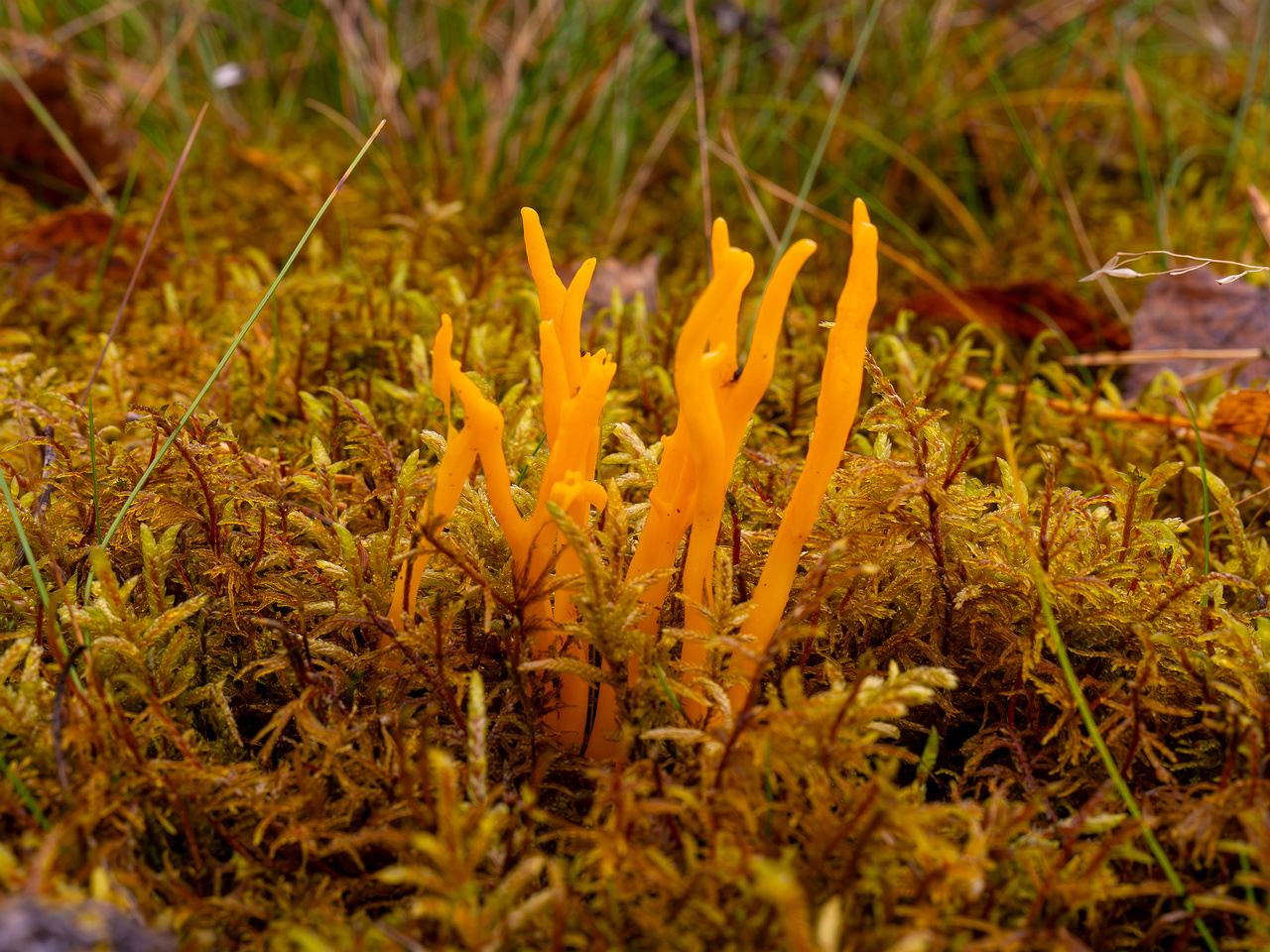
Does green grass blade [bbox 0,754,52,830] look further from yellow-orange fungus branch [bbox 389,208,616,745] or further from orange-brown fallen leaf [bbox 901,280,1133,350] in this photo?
orange-brown fallen leaf [bbox 901,280,1133,350]

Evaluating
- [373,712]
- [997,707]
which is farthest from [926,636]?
[373,712]

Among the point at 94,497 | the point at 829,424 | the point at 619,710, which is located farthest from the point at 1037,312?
the point at 94,497

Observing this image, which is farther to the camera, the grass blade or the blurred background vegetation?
the blurred background vegetation

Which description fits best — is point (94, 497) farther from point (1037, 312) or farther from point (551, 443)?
point (1037, 312)

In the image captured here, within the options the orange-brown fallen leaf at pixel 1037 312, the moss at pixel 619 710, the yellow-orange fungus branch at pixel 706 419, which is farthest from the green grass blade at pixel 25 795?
the orange-brown fallen leaf at pixel 1037 312

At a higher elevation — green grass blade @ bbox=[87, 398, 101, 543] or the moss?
green grass blade @ bbox=[87, 398, 101, 543]

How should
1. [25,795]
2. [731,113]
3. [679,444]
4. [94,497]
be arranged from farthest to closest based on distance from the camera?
1. [731,113]
2. [94,497]
3. [679,444]
4. [25,795]

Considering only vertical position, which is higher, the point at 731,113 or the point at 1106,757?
the point at 731,113

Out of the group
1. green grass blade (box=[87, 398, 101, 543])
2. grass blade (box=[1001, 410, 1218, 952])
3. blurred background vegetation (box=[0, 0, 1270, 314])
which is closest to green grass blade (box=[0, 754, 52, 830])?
green grass blade (box=[87, 398, 101, 543])

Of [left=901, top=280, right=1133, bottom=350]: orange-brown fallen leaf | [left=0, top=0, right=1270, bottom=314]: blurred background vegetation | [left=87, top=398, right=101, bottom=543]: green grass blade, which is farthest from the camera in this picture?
[left=0, top=0, right=1270, bottom=314]: blurred background vegetation

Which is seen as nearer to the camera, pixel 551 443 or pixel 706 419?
pixel 706 419
